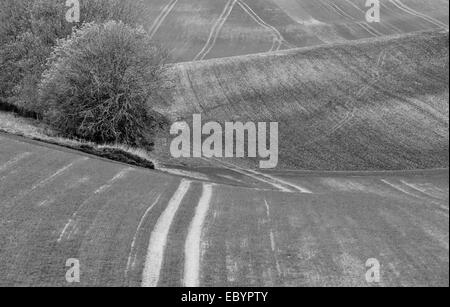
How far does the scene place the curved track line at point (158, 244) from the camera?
14.3 meters

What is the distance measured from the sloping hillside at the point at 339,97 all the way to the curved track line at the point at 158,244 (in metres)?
14.6

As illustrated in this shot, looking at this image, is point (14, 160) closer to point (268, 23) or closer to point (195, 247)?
point (195, 247)

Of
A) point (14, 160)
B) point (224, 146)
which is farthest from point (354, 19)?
point (14, 160)

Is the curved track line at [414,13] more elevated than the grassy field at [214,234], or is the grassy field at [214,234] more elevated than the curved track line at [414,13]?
the curved track line at [414,13]

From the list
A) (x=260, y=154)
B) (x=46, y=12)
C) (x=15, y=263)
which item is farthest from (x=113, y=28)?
(x=15, y=263)

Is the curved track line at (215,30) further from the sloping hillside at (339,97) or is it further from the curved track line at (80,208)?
the curved track line at (80,208)

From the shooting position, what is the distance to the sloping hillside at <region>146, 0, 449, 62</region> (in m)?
65.1

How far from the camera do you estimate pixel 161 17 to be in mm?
→ 75688

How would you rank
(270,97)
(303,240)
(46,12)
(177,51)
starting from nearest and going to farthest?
(303,240) → (46,12) → (270,97) → (177,51)

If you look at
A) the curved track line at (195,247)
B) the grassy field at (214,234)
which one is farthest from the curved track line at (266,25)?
the curved track line at (195,247)

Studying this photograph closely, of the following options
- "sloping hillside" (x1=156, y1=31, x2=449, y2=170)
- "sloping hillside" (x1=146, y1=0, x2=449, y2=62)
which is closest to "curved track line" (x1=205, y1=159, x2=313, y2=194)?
"sloping hillside" (x1=156, y1=31, x2=449, y2=170)
